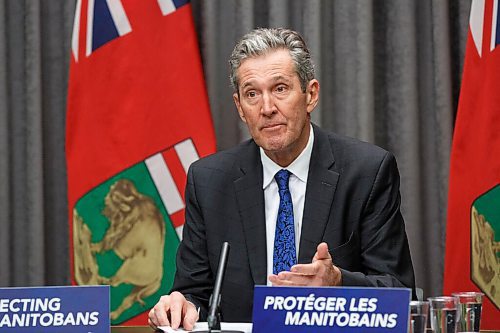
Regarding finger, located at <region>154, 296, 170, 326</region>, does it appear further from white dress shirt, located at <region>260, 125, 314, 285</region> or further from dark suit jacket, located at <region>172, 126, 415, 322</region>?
white dress shirt, located at <region>260, 125, 314, 285</region>

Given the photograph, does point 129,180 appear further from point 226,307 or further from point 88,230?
point 226,307

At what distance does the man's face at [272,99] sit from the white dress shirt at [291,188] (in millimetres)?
95

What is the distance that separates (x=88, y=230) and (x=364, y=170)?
53.2 inches

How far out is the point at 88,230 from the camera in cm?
343

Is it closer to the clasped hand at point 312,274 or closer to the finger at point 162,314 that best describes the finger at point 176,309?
the finger at point 162,314

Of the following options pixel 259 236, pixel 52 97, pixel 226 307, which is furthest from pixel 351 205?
pixel 52 97

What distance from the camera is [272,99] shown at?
2.52 m

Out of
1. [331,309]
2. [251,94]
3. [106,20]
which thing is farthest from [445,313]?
[106,20]

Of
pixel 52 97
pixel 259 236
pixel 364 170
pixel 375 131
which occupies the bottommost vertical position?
pixel 259 236

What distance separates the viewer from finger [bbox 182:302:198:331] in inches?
80.4

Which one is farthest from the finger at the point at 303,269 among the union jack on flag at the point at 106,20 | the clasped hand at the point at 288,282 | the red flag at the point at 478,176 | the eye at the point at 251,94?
the union jack on flag at the point at 106,20

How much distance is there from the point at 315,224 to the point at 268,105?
0.38 m

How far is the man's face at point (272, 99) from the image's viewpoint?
2520 millimetres

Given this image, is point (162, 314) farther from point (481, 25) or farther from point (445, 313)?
point (481, 25)
